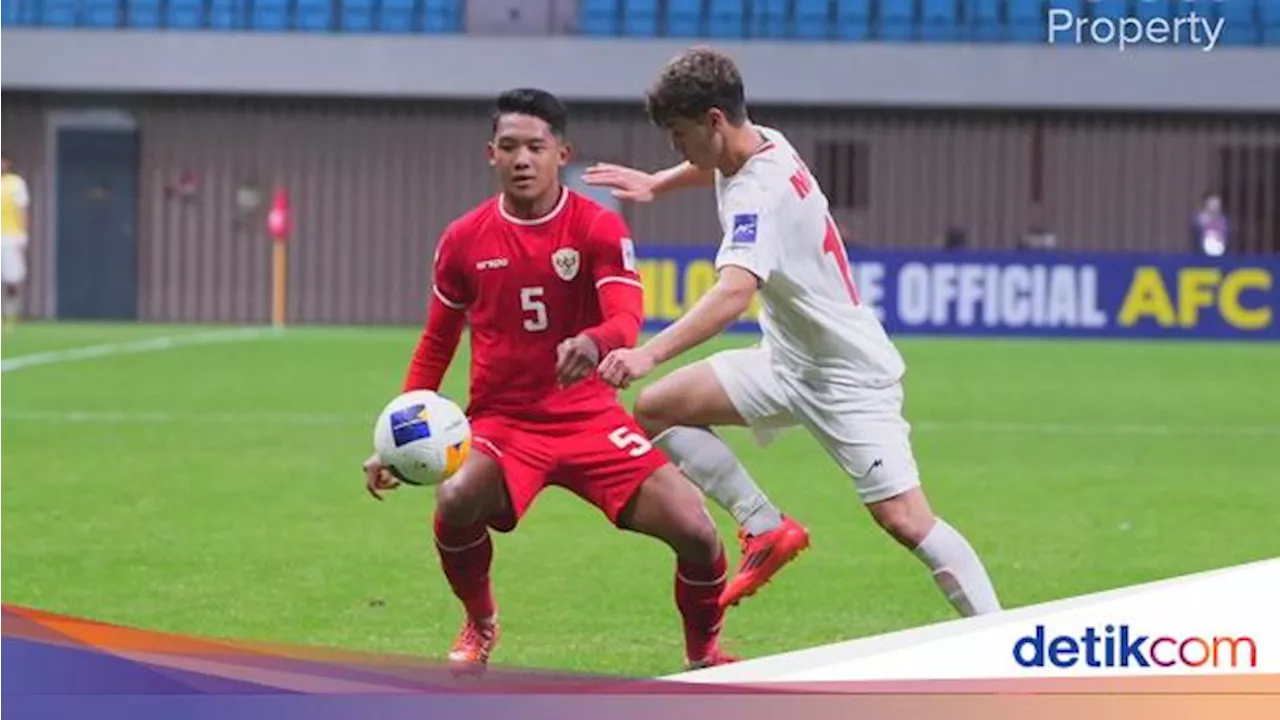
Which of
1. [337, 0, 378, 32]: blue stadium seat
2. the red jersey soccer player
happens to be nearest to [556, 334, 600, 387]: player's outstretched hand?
the red jersey soccer player

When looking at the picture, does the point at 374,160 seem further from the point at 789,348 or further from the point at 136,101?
the point at 789,348

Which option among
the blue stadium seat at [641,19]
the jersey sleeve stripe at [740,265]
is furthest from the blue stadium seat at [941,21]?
the jersey sleeve stripe at [740,265]

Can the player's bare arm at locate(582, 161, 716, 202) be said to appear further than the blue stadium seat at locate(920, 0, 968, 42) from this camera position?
No

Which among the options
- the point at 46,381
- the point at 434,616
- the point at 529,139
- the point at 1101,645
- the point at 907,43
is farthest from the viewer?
the point at 907,43

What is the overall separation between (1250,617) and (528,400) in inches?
91.8

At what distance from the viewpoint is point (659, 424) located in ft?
28.6

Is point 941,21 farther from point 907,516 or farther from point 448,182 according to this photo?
point 907,516

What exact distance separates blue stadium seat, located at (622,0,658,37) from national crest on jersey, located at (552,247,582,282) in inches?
1113

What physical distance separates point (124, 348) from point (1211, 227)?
605 inches

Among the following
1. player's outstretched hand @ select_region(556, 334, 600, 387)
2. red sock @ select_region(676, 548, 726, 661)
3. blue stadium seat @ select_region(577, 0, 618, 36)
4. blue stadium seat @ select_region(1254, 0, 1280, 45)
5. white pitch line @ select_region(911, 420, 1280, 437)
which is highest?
blue stadium seat @ select_region(1254, 0, 1280, 45)

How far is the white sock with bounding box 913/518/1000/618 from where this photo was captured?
7.98 metres

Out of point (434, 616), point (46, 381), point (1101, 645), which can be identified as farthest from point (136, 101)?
point (1101, 645)

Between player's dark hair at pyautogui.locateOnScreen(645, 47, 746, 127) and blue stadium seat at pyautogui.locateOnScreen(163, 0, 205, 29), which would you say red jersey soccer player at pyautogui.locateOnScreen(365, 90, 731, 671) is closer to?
player's dark hair at pyautogui.locateOnScreen(645, 47, 746, 127)

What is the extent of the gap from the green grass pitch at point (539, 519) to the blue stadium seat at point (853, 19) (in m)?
14.2
